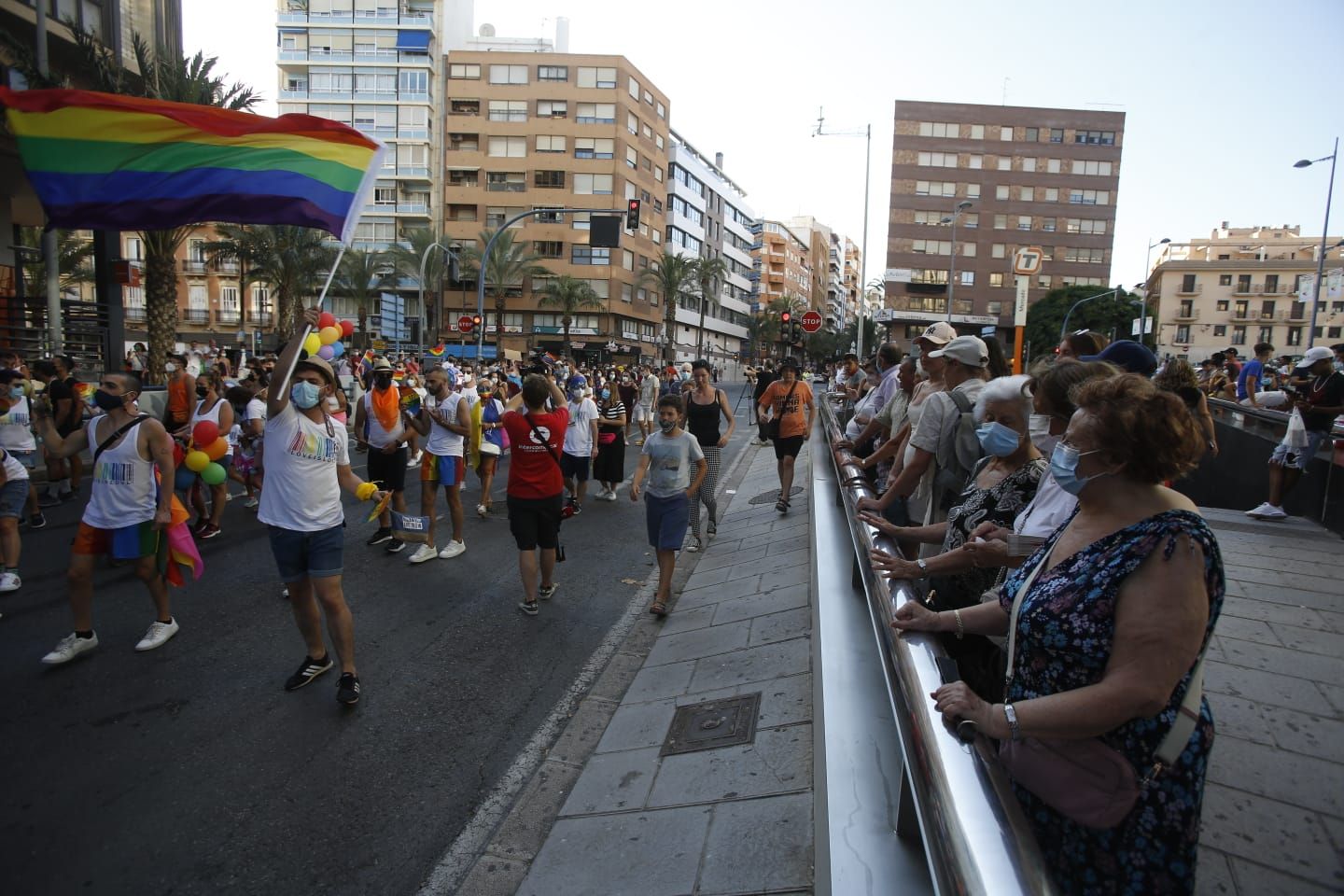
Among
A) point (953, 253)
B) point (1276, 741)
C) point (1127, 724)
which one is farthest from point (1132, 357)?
point (953, 253)

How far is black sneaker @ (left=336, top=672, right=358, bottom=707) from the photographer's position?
4258 mm

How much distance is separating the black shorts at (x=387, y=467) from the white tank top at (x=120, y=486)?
2.60m

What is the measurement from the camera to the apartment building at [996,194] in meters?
70.2

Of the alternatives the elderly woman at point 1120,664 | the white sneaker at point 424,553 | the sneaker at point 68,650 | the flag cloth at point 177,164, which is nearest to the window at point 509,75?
the flag cloth at point 177,164

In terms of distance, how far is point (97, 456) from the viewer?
491cm

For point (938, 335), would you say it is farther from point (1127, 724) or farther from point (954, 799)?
point (954, 799)

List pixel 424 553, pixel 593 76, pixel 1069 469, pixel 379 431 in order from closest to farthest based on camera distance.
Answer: pixel 1069 469 < pixel 424 553 < pixel 379 431 < pixel 593 76

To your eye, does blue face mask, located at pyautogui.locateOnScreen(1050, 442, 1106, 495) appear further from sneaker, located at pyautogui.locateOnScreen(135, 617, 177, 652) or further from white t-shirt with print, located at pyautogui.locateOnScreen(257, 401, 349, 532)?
sneaker, located at pyautogui.locateOnScreen(135, 617, 177, 652)

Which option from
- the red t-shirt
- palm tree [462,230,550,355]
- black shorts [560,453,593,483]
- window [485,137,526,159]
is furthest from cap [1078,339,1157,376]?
window [485,137,526,159]

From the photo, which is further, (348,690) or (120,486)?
(120,486)

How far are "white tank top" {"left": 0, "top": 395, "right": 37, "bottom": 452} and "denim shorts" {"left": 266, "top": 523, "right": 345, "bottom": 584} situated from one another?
488cm

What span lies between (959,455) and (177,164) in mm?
5615

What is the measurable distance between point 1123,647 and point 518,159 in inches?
2420

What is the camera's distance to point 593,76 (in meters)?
57.5
